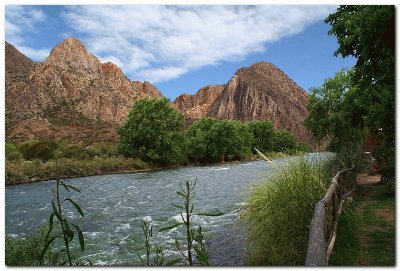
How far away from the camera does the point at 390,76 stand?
21.0 ft

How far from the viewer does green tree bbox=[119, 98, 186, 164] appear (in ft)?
134

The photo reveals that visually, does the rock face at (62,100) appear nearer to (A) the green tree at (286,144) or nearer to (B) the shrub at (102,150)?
(B) the shrub at (102,150)

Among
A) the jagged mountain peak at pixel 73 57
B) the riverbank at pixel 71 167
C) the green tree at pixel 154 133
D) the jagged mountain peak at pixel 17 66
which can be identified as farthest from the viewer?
the jagged mountain peak at pixel 73 57

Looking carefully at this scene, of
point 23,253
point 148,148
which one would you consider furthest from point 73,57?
point 23,253

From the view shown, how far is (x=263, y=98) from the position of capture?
3381 centimetres

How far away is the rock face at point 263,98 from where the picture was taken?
1025 inches

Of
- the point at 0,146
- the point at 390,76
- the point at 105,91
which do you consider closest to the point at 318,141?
the point at 390,76

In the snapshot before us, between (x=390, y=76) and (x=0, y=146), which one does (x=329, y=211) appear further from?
(x=0, y=146)

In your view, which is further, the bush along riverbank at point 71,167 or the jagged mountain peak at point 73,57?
the jagged mountain peak at point 73,57

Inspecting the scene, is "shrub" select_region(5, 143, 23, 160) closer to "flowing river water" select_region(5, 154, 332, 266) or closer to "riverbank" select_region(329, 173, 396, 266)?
"flowing river water" select_region(5, 154, 332, 266)

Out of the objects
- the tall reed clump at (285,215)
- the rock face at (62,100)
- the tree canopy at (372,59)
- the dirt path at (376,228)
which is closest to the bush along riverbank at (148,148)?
the rock face at (62,100)

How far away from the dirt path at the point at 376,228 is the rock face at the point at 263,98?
10.4 m

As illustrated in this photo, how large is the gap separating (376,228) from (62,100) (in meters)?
51.9

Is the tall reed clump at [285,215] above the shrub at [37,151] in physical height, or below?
below
